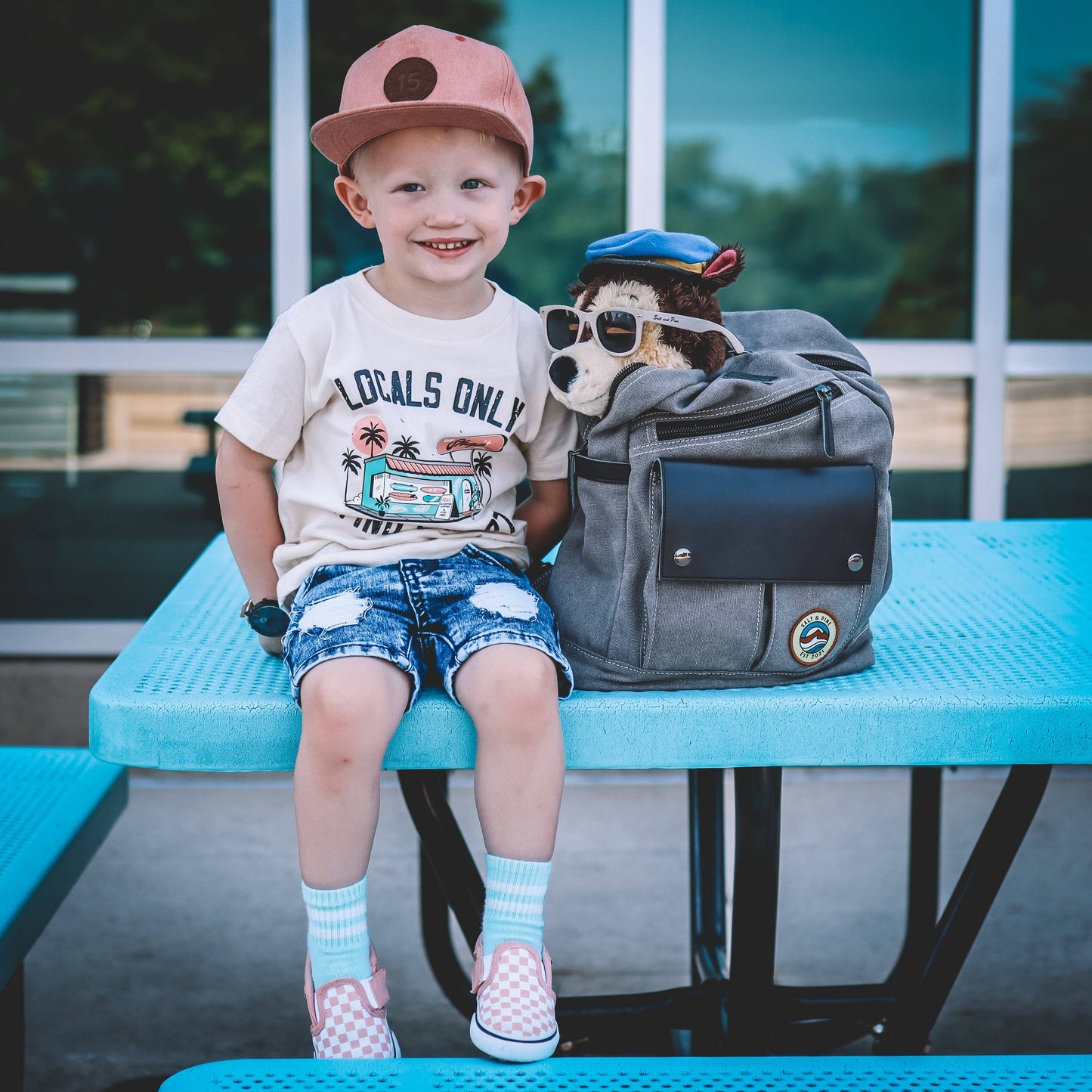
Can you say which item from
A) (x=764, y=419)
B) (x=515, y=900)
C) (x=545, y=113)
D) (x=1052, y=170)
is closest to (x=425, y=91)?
(x=764, y=419)

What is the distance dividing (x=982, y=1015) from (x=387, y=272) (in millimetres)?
1715

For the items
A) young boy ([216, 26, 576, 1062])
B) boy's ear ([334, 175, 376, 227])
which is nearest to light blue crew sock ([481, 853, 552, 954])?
young boy ([216, 26, 576, 1062])

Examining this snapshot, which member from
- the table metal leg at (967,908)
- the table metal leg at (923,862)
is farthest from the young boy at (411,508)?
the table metal leg at (923,862)

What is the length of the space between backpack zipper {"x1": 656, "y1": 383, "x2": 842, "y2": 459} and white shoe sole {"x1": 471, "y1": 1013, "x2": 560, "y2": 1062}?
2.21 feet

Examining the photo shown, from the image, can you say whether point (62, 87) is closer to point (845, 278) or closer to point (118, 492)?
point (118, 492)

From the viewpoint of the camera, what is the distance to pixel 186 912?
8.38 feet

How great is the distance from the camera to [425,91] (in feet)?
4.64

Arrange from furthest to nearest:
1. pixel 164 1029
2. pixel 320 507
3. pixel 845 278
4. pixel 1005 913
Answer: pixel 845 278
pixel 1005 913
pixel 164 1029
pixel 320 507

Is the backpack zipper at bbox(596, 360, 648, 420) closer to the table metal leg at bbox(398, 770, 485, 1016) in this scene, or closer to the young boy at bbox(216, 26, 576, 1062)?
the young boy at bbox(216, 26, 576, 1062)

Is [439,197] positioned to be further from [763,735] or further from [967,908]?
[967,908]

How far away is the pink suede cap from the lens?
4.65 feet

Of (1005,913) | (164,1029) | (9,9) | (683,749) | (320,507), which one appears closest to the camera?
(683,749)

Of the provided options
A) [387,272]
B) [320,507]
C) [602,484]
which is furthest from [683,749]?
[387,272]

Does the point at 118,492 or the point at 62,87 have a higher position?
the point at 62,87
